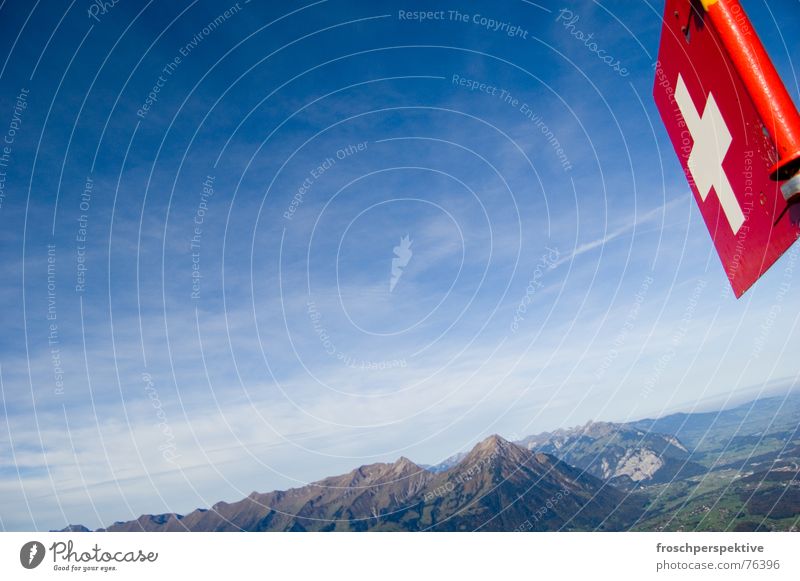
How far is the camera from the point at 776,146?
4137mm

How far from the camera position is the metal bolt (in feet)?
13.4

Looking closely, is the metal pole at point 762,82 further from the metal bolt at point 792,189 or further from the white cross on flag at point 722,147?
the white cross on flag at point 722,147

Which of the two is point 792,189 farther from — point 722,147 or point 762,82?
point 722,147
